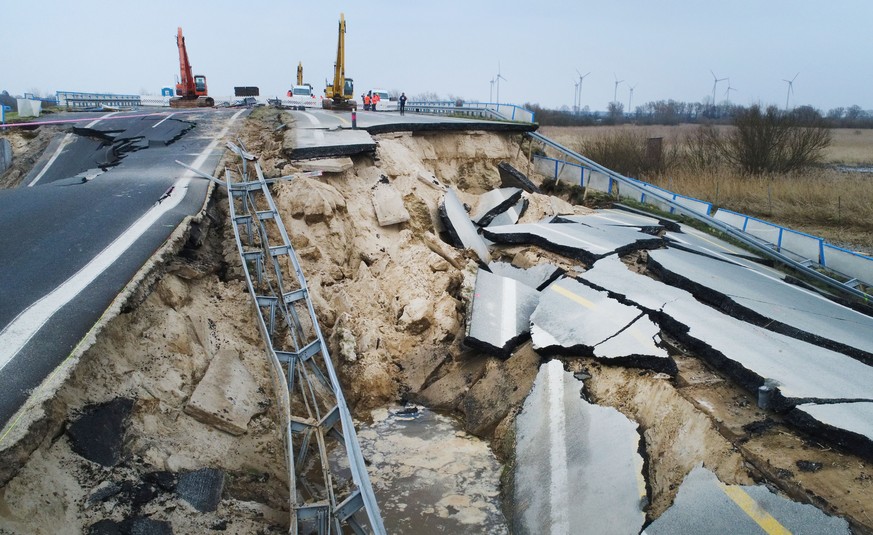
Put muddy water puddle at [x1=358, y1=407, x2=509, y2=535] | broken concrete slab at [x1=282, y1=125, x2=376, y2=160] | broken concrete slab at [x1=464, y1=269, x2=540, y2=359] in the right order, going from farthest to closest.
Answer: broken concrete slab at [x1=282, y1=125, x2=376, y2=160] < broken concrete slab at [x1=464, y1=269, x2=540, y2=359] < muddy water puddle at [x1=358, y1=407, x2=509, y2=535]

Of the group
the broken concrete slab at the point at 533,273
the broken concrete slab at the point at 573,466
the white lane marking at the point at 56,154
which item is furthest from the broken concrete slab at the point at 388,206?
the white lane marking at the point at 56,154

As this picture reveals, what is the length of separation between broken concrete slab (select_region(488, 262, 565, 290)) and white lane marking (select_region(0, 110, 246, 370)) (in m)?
4.59

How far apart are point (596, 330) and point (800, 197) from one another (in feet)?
50.9

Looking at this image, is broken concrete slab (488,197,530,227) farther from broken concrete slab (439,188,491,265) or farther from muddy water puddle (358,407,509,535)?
muddy water puddle (358,407,509,535)

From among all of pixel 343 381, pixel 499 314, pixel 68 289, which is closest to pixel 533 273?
pixel 499 314

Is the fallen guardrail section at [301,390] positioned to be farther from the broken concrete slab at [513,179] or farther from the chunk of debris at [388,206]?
the broken concrete slab at [513,179]

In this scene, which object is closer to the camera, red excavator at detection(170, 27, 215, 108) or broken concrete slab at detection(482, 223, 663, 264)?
broken concrete slab at detection(482, 223, 663, 264)

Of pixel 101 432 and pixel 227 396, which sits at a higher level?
pixel 101 432

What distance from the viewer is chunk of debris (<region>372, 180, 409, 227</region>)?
856cm

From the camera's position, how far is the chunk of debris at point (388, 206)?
337 inches

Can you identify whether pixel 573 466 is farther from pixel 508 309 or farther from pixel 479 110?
pixel 479 110

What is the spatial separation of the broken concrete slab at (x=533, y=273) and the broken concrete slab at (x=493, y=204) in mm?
2989

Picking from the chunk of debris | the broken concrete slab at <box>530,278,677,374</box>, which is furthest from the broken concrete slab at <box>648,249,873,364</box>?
the chunk of debris

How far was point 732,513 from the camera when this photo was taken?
3578mm
